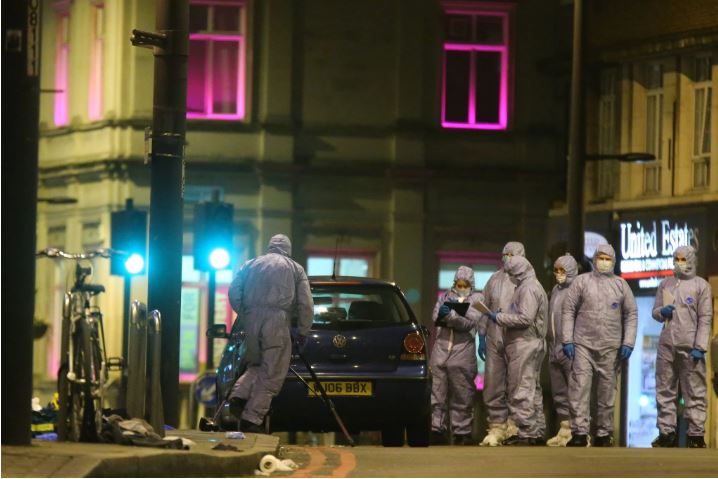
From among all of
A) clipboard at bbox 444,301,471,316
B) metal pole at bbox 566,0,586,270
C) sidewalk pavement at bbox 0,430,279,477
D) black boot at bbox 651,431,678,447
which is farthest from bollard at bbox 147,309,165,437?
metal pole at bbox 566,0,586,270

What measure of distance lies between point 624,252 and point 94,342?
73.9ft

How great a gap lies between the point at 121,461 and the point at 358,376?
18.7 feet

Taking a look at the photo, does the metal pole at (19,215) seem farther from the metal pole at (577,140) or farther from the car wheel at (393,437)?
the metal pole at (577,140)

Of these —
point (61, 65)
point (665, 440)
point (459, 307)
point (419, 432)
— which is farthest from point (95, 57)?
point (419, 432)

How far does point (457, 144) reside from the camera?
3816 cm

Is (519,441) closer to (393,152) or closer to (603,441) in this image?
(603,441)

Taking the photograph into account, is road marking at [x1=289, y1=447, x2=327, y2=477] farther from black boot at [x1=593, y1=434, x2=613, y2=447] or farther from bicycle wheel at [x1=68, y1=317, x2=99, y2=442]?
black boot at [x1=593, y1=434, x2=613, y2=447]

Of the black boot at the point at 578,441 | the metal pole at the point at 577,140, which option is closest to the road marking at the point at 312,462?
the black boot at the point at 578,441

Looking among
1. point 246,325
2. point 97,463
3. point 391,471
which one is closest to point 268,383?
point 246,325

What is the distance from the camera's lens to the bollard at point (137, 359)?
46.6 ft

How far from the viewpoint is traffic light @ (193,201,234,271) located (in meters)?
27.7

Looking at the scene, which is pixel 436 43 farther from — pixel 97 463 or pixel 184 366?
pixel 97 463

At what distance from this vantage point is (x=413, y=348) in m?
18.2

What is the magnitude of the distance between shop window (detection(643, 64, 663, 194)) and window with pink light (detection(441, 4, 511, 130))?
3.22m
